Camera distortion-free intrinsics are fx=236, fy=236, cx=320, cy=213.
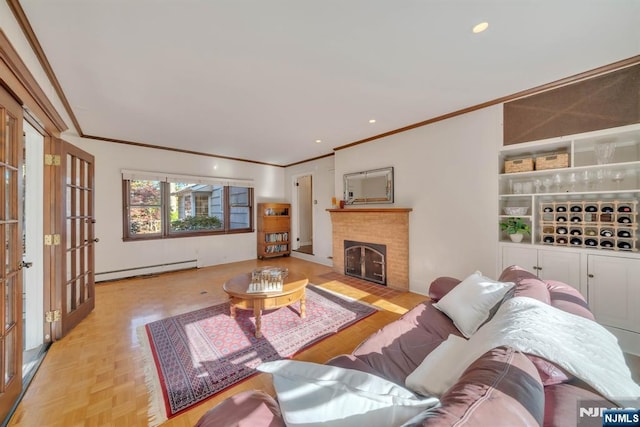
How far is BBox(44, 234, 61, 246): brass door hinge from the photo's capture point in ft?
7.38

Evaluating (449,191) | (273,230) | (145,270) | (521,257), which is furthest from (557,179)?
(145,270)

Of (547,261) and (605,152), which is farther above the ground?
(605,152)

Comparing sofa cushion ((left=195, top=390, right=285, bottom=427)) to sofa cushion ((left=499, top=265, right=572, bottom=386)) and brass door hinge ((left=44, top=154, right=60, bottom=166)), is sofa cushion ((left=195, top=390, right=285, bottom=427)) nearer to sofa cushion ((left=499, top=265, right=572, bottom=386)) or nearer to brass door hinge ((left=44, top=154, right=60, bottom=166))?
sofa cushion ((left=499, top=265, right=572, bottom=386))

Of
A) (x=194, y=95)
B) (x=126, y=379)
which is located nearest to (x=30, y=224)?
(x=126, y=379)

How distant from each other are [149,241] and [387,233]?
440 centimetres

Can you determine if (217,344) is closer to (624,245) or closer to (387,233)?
(387,233)

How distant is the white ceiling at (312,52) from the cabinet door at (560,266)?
5.84ft

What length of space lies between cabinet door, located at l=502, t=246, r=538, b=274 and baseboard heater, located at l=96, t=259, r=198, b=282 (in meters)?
5.34

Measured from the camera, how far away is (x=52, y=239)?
2.27 m

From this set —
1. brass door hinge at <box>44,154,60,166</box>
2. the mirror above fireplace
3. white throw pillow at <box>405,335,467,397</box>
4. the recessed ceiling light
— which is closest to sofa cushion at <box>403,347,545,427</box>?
white throw pillow at <box>405,335,467,397</box>

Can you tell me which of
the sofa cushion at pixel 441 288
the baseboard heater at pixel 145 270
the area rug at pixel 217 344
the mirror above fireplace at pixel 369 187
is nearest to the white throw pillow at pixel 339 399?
the area rug at pixel 217 344

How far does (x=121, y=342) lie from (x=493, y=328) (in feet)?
9.92

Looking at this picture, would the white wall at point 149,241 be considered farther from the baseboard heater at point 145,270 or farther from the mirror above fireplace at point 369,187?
the mirror above fireplace at point 369,187

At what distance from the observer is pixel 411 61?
6.77 ft
